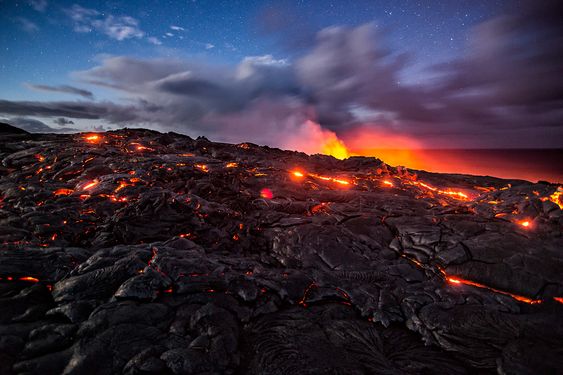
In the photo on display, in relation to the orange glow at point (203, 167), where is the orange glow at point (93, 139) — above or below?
above

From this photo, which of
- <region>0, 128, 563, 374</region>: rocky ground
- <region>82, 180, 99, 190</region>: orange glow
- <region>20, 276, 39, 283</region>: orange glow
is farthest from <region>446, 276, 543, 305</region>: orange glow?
<region>82, 180, 99, 190</region>: orange glow

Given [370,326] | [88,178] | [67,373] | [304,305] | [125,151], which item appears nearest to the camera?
[67,373]

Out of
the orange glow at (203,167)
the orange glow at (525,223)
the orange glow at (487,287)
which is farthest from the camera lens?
the orange glow at (203,167)

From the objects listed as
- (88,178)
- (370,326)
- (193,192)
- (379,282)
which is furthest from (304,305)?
(88,178)

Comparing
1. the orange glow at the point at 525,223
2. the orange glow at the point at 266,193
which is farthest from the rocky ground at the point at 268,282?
the orange glow at the point at 266,193

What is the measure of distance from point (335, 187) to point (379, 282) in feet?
29.3

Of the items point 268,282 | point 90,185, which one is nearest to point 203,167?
point 90,185

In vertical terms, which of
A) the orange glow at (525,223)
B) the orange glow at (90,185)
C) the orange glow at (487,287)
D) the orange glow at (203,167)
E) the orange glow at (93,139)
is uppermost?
the orange glow at (93,139)

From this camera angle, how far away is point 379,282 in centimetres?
708

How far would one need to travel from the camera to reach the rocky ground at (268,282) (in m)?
4.45

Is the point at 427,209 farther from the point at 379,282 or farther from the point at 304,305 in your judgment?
the point at 304,305

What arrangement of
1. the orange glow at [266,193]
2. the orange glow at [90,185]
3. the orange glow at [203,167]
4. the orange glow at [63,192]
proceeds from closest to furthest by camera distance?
1. the orange glow at [63,192]
2. the orange glow at [90,185]
3. the orange glow at [266,193]
4. the orange glow at [203,167]

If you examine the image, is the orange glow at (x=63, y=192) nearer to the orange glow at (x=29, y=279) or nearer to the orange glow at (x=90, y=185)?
the orange glow at (x=90, y=185)

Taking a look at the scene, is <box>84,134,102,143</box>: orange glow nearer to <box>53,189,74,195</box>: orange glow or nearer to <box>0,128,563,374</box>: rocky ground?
<box>0,128,563,374</box>: rocky ground
